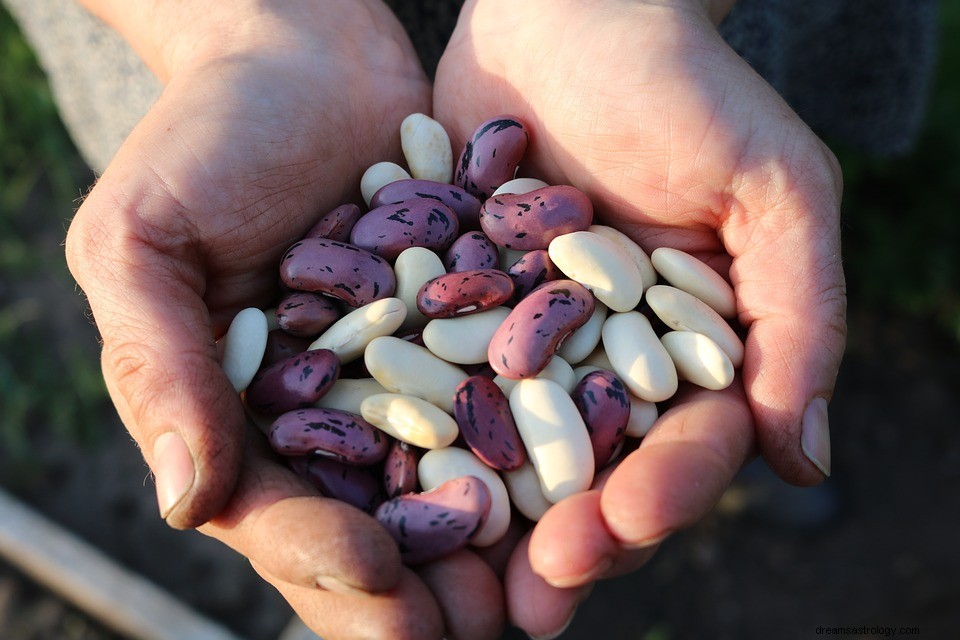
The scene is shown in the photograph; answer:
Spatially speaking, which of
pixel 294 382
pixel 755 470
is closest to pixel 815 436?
pixel 294 382

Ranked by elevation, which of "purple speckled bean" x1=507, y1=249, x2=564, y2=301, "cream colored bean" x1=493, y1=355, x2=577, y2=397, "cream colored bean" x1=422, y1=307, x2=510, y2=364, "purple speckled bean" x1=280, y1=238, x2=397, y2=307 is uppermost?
"purple speckled bean" x1=280, y1=238, x2=397, y2=307

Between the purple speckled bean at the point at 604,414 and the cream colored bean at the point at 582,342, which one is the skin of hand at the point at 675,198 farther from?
the cream colored bean at the point at 582,342

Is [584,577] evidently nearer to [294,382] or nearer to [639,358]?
[639,358]

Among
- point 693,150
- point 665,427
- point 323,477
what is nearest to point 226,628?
point 323,477

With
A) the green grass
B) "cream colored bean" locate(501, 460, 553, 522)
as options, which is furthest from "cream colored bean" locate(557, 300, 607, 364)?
the green grass

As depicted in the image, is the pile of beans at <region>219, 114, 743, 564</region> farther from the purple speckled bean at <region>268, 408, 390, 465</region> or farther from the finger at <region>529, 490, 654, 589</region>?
the finger at <region>529, 490, 654, 589</region>
